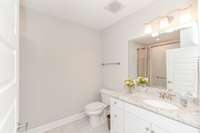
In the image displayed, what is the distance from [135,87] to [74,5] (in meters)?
1.93

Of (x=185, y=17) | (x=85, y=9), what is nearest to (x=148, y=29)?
(x=185, y=17)

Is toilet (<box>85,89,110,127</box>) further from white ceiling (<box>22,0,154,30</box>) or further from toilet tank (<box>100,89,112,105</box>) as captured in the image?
white ceiling (<box>22,0,154,30</box>)

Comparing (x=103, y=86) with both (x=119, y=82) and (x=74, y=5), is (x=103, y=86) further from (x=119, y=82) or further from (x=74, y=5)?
(x=74, y=5)

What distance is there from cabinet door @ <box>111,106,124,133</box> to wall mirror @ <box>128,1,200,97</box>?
75cm

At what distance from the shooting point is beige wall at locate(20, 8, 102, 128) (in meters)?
2.05

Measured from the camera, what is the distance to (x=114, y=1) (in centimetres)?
193

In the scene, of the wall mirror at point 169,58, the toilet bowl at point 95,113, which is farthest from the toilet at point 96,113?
the wall mirror at point 169,58

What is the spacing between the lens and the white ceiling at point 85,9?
6.40 feet

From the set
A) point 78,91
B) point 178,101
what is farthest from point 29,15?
point 178,101

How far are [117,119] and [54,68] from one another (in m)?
1.59

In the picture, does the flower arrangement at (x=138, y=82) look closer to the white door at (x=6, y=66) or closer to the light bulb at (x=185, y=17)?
the light bulb at (x=185, y=17)

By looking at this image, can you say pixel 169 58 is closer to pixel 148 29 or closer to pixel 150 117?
pixel 148 29

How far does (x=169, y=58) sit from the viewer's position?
68.3 inches

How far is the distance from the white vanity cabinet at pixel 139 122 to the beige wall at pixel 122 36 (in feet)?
2.47
